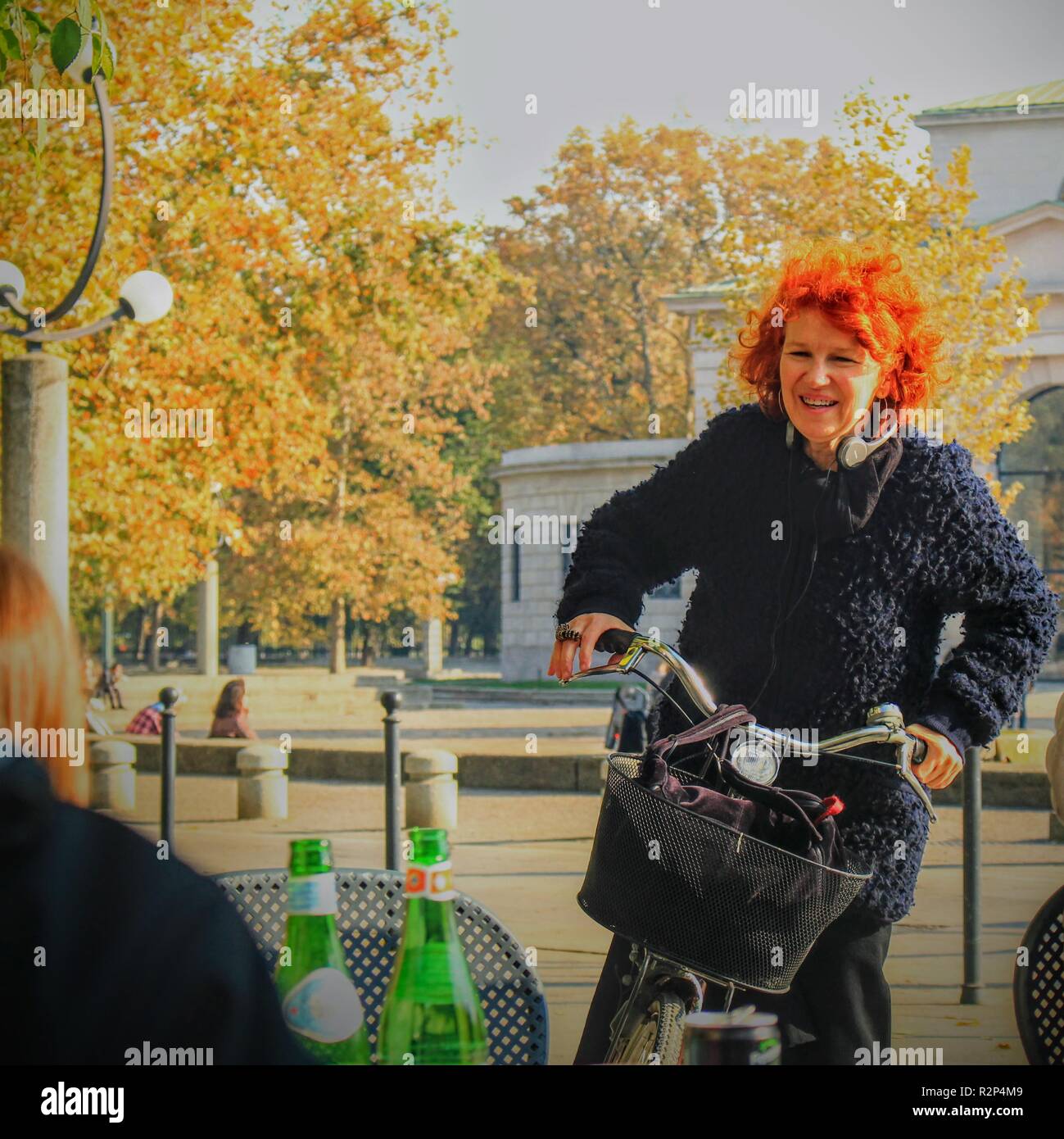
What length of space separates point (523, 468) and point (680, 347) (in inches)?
195

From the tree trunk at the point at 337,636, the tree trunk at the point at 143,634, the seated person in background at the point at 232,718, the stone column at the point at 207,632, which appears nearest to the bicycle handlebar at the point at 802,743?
the seated person in background at the point at 232,718

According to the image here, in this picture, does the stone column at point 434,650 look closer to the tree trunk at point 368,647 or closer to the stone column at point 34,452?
the tree trunk at point 368,647

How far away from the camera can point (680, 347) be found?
125 feet

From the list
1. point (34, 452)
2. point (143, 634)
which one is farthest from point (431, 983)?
point (143, 634)

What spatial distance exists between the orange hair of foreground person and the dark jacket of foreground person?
12 cm

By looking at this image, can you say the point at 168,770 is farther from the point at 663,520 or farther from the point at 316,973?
the point at 316,973

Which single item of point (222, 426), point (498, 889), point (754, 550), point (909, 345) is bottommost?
point (498, 889)

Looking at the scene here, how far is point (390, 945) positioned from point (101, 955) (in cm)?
86

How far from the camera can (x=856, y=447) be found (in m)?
2.71

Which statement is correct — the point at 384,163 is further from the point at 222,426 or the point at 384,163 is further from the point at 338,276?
the point at 222,426

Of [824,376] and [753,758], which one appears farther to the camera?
[824,376]

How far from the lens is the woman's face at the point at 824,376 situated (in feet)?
8.78
